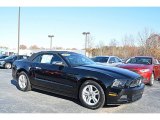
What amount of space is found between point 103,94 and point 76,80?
2.78 ft

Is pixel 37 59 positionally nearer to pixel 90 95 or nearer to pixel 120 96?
pixel 90 95

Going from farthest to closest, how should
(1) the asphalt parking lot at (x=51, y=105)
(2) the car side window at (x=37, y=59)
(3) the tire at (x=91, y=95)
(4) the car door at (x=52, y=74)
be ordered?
(2) the car side window at (x=37, y=59)
(4) the car door at (x=52, y=74)
(3) the tire at (x=91, y=95)
(1) the asphalt parking lot at (x=51, y=105)

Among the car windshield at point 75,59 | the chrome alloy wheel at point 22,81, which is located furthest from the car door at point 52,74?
the chrome alloy wheel at point 22,81

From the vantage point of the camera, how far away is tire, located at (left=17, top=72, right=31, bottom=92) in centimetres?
781

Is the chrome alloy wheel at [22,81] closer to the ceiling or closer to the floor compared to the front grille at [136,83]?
closer to the floor

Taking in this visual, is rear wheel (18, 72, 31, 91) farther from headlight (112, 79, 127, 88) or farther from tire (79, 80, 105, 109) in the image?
headlight (112, 79, 127, 88)

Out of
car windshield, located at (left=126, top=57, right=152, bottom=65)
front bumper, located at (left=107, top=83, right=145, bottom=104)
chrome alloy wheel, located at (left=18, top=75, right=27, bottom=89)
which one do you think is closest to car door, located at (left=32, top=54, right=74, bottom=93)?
chrome alloy wheel, located at (left=18, top=75, right=27, bottom=89)

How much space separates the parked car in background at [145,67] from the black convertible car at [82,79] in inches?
124

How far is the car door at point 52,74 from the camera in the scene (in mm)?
6578

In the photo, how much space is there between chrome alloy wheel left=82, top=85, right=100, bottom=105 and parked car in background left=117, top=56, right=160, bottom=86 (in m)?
A: 4.10

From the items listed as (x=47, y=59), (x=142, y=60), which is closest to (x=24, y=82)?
(x=47, y=59)

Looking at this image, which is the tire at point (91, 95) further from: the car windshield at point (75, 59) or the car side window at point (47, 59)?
the car side window at point (47, 59)

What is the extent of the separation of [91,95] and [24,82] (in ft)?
9.16
